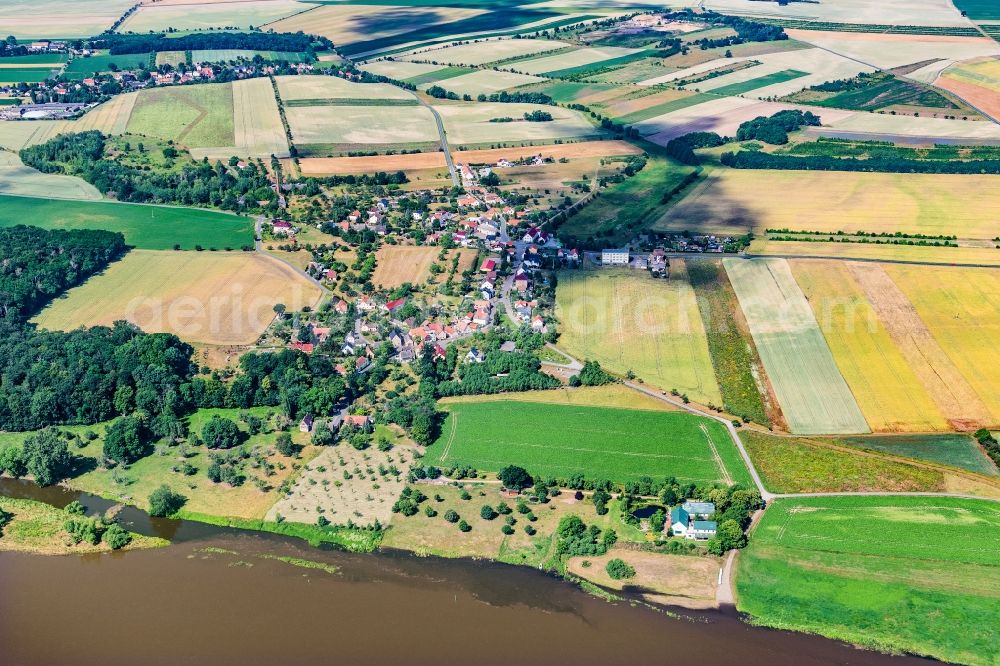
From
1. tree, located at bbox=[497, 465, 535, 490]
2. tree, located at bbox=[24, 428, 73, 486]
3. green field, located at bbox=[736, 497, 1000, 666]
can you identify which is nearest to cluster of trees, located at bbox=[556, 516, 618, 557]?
tree, located at bbox=[497, 465, 535, 490]

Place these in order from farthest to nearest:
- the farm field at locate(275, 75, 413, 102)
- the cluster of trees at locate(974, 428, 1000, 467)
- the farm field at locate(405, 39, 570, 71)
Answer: the farm field at locate(405, 39, 570, 71) < the farm field at locate(275, 75, 413, 102) < the cluster of trees at locate(974, 428, 1000, 467)

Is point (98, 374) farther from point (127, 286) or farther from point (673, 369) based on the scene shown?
point (673, 369)

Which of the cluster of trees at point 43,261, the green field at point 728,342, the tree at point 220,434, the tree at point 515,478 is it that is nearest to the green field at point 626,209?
the green field at point 728,342

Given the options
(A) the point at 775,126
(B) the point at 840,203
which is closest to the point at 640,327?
(B) the point at 840,203

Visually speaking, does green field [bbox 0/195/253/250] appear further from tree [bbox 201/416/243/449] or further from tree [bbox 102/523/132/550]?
tree [bbox 102/523/132/550]

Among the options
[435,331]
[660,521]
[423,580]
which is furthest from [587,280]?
[423,580]

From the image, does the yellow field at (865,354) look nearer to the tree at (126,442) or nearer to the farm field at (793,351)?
the farm field at (793,351)
